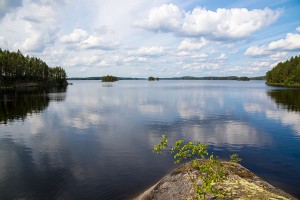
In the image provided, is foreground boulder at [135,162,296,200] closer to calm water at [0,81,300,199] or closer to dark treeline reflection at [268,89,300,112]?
calm water at [0,81,300,199]

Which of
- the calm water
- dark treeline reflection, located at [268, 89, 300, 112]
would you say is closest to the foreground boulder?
the calm water

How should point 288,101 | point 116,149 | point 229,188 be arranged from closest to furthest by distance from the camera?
point 229,188 → point 116,149 → point 288,101

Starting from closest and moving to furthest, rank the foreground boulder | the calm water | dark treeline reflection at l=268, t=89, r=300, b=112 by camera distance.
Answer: the foreground boulder, the calm water, dark treeline reflection at l=268, t=89, r=300, b=112

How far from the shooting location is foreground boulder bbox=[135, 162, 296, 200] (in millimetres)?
14750

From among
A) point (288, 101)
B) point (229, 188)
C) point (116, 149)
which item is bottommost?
point (116, 149)

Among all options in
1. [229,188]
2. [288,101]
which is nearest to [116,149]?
[229,188]

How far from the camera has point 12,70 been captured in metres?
181

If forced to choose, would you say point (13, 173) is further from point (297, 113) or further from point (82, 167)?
point (297, 113)

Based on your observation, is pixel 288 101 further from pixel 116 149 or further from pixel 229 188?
pixel 229 188

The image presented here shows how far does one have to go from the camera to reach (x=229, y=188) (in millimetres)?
15336

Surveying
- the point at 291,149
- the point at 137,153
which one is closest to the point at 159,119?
the point at 137,153

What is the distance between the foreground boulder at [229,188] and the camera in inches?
581

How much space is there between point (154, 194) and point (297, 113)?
62.0 meters

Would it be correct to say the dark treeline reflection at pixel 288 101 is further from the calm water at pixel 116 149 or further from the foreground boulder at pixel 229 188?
the foreground boulder at pixel 229 188
